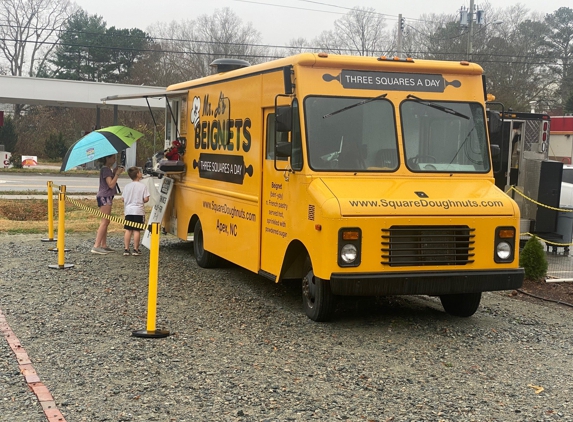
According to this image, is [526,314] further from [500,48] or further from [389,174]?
[500,48]

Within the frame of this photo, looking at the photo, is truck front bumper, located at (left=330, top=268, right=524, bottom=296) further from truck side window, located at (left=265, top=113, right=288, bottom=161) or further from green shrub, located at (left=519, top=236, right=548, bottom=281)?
green shrub, located at (left=519, top=236, right=548, bottom=281)

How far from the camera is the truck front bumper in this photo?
23.0 ft

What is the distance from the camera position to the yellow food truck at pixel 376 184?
23.4ft

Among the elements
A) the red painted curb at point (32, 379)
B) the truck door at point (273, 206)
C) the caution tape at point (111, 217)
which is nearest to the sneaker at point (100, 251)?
the caution tape at point (111, 217)

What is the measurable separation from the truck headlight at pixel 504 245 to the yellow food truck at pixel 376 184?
0.01 meters

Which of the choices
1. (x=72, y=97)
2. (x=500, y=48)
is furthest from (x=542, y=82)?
(x=72, y=97)

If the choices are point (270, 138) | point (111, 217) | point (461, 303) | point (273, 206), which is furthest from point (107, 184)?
point (461, 303)

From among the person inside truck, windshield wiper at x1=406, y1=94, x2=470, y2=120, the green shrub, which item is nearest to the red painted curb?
the person inside truck

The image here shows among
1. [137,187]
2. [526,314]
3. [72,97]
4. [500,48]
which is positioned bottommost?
[526,314]

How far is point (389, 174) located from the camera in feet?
25.3

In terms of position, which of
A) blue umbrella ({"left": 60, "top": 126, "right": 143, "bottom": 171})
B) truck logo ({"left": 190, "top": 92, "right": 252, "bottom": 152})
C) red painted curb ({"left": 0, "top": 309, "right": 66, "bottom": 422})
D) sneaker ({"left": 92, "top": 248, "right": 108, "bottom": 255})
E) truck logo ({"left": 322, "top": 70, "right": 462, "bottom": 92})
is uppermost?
truck logo ({"left": 322, "top": 70, "right": 462, "bottom": 92})

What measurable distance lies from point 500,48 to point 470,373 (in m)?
46.4

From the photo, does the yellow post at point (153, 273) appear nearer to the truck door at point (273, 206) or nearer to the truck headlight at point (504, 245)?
the truck door at point (273, 206)

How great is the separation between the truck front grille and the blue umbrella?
206 inches
